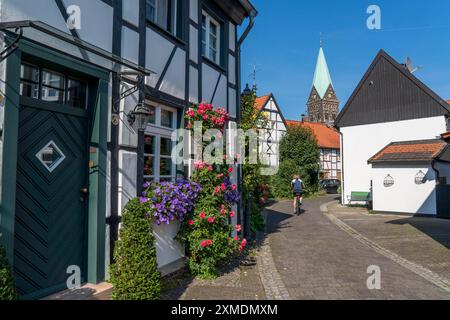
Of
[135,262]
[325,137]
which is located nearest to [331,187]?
[325,137]

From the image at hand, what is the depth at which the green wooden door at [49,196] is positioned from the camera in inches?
143

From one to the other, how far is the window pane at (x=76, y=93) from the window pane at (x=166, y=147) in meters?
1.65

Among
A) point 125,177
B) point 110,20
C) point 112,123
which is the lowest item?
point 125,177

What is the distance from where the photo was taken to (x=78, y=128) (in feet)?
14.2

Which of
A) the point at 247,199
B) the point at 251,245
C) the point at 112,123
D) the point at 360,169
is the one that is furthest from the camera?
the point at 360,169

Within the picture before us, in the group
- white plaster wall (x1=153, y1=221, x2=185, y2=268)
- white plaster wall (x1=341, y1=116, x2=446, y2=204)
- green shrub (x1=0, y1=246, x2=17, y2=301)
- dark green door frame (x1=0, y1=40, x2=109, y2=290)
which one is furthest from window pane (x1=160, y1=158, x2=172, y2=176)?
white plaster wall (x1=341, y1=116, x2=446, y2=204)

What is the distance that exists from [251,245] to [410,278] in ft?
11.7

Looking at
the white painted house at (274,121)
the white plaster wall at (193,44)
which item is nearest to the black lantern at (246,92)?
the white plaster wall at (193,44)

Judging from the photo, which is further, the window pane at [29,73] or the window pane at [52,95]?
the window pane at [52,95]

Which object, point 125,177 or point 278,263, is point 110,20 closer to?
point 125,177

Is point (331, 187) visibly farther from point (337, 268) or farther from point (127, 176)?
point (127, 176)

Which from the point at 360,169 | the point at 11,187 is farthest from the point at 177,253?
the point at 360,169

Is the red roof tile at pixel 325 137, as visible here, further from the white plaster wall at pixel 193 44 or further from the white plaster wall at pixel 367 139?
the white plaster wall at pixel 193 44

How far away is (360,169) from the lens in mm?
19328
